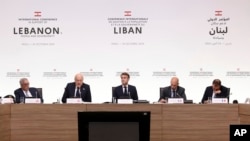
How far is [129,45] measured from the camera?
9.12m

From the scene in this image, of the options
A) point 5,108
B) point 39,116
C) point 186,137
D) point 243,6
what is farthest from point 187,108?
point 243,6

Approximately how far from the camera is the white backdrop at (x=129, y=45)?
9.08 metres

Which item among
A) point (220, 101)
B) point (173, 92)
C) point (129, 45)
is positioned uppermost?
point (129, 45)

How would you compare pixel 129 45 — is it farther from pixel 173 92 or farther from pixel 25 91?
pixel 25 91

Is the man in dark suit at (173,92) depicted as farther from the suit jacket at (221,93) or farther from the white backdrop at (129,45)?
the white backdrop at (129,45)

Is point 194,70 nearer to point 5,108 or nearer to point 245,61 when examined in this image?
point 245,61

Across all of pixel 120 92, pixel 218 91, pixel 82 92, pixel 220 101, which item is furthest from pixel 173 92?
pixel 220 101

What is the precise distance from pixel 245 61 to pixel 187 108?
3865mm

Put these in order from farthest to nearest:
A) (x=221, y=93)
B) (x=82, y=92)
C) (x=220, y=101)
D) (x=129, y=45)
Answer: (x=129, y=45) → (x=82, y=92) → (x=221, y=93) → (x=220, y=101)

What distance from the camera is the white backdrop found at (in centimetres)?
908

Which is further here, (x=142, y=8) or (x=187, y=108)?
(x=142, y=8)

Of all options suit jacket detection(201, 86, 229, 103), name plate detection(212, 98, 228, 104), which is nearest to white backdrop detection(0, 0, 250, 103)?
suit jacket detection(201, 86, 229, 103)

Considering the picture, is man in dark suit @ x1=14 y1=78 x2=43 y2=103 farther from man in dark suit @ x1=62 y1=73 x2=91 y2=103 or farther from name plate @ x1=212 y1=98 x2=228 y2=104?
name plate @ x1=212 y1=98 x2=228 y2=104

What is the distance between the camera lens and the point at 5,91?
9.20m
